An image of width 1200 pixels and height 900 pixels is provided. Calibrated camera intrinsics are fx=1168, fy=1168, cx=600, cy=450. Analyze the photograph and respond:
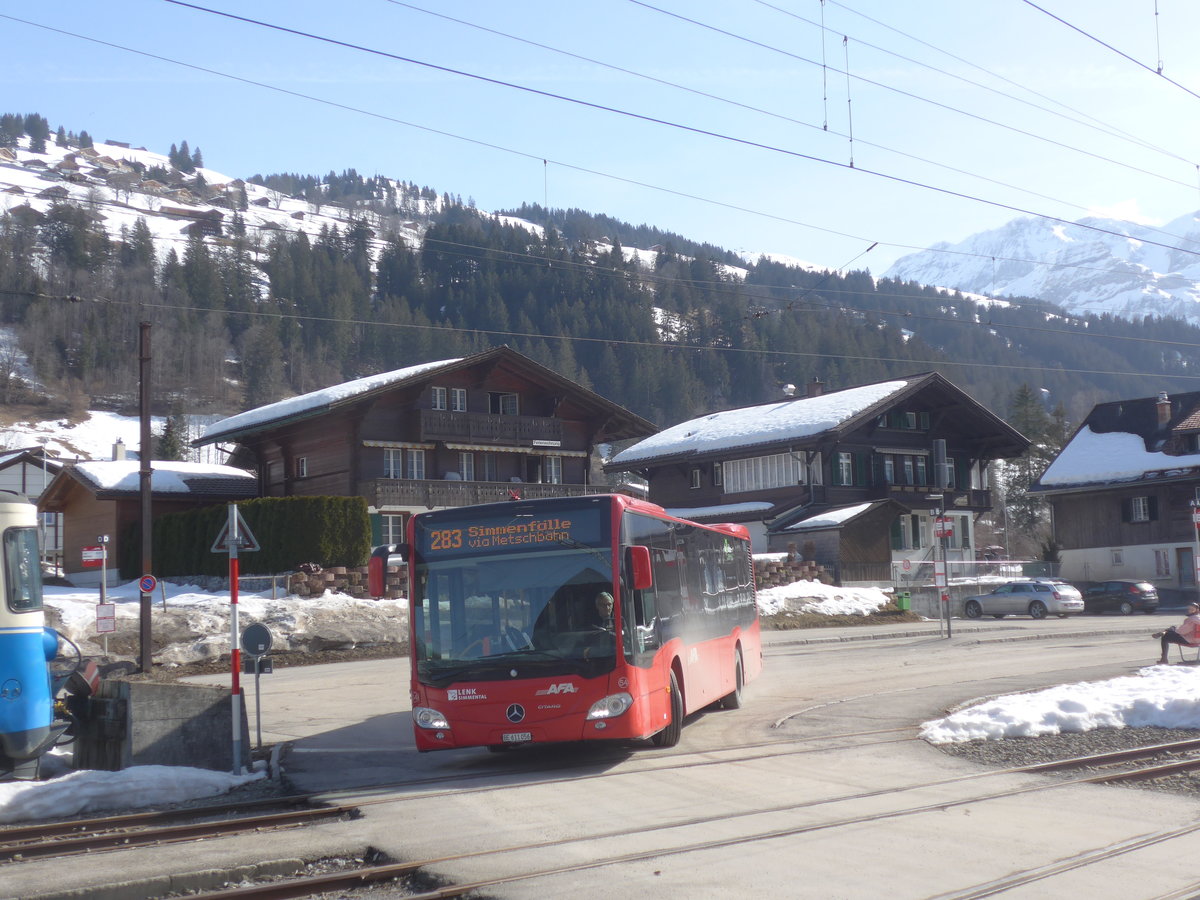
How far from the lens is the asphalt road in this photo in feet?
24.6

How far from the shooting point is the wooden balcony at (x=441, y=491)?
43.8 metres

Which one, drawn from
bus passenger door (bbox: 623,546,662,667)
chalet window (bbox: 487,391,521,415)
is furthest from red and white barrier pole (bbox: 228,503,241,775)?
chalet window (bbox: 487,391,521,415)

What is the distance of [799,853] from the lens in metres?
8.14

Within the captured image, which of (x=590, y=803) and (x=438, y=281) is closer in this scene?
(x=590, y=803)

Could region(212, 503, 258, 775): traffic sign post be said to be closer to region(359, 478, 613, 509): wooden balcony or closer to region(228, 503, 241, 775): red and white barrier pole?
region(228, 503, 241, 775): red and white barrier pole

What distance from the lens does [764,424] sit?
55594mm

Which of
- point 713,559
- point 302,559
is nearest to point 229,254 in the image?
point 302,559

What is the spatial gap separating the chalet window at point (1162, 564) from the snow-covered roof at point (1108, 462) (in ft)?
12.0

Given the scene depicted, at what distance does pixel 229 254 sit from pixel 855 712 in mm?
144126

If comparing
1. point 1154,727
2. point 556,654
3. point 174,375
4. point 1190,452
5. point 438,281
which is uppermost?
point 438,281

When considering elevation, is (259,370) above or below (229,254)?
below

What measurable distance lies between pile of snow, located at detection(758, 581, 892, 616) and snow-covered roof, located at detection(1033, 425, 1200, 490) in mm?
20780

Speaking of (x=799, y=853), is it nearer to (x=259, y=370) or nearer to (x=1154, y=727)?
(x=1154, y=727)

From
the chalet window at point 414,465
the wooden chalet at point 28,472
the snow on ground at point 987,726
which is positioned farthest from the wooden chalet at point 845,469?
the wooden chalet at point 28,472
